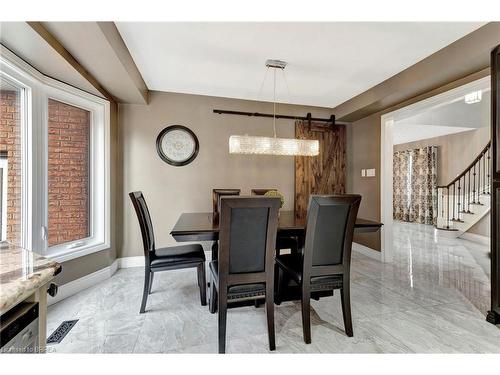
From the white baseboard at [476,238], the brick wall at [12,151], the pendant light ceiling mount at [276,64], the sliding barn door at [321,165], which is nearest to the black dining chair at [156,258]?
the brick wall at [12,151]

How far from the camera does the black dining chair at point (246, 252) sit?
147 centimetres

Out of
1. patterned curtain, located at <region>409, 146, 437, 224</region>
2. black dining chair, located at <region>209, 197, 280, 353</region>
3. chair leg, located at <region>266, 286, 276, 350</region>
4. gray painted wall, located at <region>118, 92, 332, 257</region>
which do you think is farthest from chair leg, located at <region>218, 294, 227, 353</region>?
patterned curtain, located at <region>409, 146, 437, 224</region>

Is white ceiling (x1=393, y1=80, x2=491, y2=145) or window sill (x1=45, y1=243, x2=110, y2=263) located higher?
white ceiling (x1=393, y1=80, x2=491, y2=145)

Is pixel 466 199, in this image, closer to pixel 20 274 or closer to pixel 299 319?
pixel 299 319

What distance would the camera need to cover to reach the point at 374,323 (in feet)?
6.25

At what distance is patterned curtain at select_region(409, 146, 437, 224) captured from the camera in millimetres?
6293

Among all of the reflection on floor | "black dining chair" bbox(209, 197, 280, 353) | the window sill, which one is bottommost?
the reflection on floor

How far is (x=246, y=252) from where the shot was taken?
156cm

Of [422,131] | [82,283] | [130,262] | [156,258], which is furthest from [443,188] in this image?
[82,283]

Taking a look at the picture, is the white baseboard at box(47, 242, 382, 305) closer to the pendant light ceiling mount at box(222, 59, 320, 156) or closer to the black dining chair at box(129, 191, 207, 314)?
the black dining chair at box(129, 191, 207, 314)

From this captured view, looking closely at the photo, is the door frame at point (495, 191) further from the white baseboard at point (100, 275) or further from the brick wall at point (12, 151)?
the brick wall at point (12, 151)

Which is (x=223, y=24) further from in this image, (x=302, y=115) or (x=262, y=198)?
(x=302, y=115)

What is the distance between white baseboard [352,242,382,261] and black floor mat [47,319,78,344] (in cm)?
379

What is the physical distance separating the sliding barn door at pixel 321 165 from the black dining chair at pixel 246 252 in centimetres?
232
